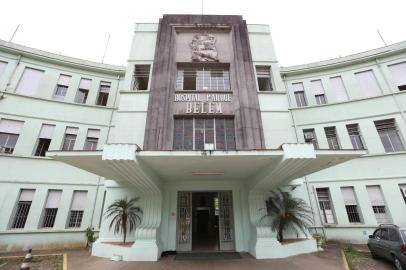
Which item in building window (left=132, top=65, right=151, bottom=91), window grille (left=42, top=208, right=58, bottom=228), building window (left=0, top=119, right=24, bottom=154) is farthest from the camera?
building window (left=132, top=65, right=151, bottom=91)

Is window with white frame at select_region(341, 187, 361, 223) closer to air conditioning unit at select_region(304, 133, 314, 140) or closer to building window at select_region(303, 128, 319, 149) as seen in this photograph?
building window at select_region(303, 128, 319, 149)

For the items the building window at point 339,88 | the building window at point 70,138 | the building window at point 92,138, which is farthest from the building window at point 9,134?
the building window at point 339,88

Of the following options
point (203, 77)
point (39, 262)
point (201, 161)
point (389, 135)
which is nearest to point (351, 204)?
point (389, 135)

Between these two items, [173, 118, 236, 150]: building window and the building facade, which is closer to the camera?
the building facade

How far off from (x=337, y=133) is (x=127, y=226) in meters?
14.3

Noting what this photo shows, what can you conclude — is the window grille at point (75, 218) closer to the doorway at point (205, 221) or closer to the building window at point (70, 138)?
the building window at point (70, 138)

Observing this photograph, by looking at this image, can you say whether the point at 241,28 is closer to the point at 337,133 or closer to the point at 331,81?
the point at 331,81

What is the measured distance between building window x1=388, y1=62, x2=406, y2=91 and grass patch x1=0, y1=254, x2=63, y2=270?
69.8 feet

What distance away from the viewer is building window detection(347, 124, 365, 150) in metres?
12.9

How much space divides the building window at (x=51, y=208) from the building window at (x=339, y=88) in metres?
20.1

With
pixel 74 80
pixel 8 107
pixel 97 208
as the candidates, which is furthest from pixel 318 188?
pixel 8 107

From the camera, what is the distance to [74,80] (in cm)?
1455

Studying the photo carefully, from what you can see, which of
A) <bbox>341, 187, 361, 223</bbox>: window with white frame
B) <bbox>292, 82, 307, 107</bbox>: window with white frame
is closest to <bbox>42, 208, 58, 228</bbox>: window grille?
<bbox>341, 187, 361, 223</bbox>: window with white frame

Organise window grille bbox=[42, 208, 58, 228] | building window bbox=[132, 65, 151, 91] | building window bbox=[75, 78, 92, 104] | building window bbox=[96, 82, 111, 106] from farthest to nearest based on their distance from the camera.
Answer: building window bbox=[96, 82, 111, 106]
building window bbox=[75, 78, 92, 104]
building window bbox=[132, 65, 151, 91]
window grille bbox=[42, 208, 58, 228]
